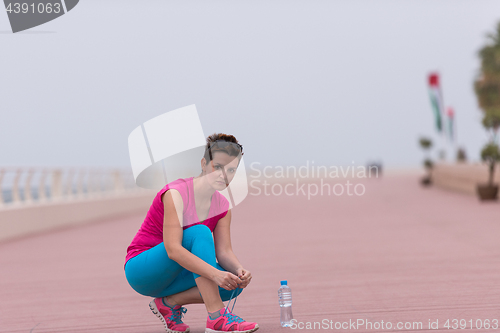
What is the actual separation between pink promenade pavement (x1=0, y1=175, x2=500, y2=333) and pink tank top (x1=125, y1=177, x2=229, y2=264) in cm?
75

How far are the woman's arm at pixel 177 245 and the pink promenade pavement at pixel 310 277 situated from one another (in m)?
0.76

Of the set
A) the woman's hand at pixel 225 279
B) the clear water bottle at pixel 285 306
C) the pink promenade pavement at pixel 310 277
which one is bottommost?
the pink promenade pavement at pixel 310 277

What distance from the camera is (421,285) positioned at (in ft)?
19.0

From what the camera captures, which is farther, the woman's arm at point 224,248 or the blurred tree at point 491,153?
the blurred tree at point 491,153

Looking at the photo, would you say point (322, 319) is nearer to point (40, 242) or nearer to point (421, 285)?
point (421, 285)

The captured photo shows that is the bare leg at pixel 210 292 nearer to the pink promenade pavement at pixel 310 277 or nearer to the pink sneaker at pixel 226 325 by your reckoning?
the pink sneaker at pixel 226 325

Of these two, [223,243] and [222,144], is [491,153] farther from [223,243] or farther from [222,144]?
[222,144]

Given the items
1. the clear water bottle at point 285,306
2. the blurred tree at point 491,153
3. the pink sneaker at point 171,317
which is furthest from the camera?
the blurred tree at point 491,153

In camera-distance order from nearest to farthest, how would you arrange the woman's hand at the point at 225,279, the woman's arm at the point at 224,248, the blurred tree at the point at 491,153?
the woman's hand at the point at 225,279, the woman's arm at the point at 224,248, the blurred tree at the point at 491,153

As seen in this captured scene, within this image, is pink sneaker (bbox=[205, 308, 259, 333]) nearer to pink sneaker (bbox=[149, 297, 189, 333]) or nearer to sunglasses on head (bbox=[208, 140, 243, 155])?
pink sneaker (bbox=[149, 297, 189, 333])

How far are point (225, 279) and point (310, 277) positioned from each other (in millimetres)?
3092

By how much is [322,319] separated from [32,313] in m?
2.46

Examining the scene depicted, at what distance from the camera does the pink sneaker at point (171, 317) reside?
4184mm
